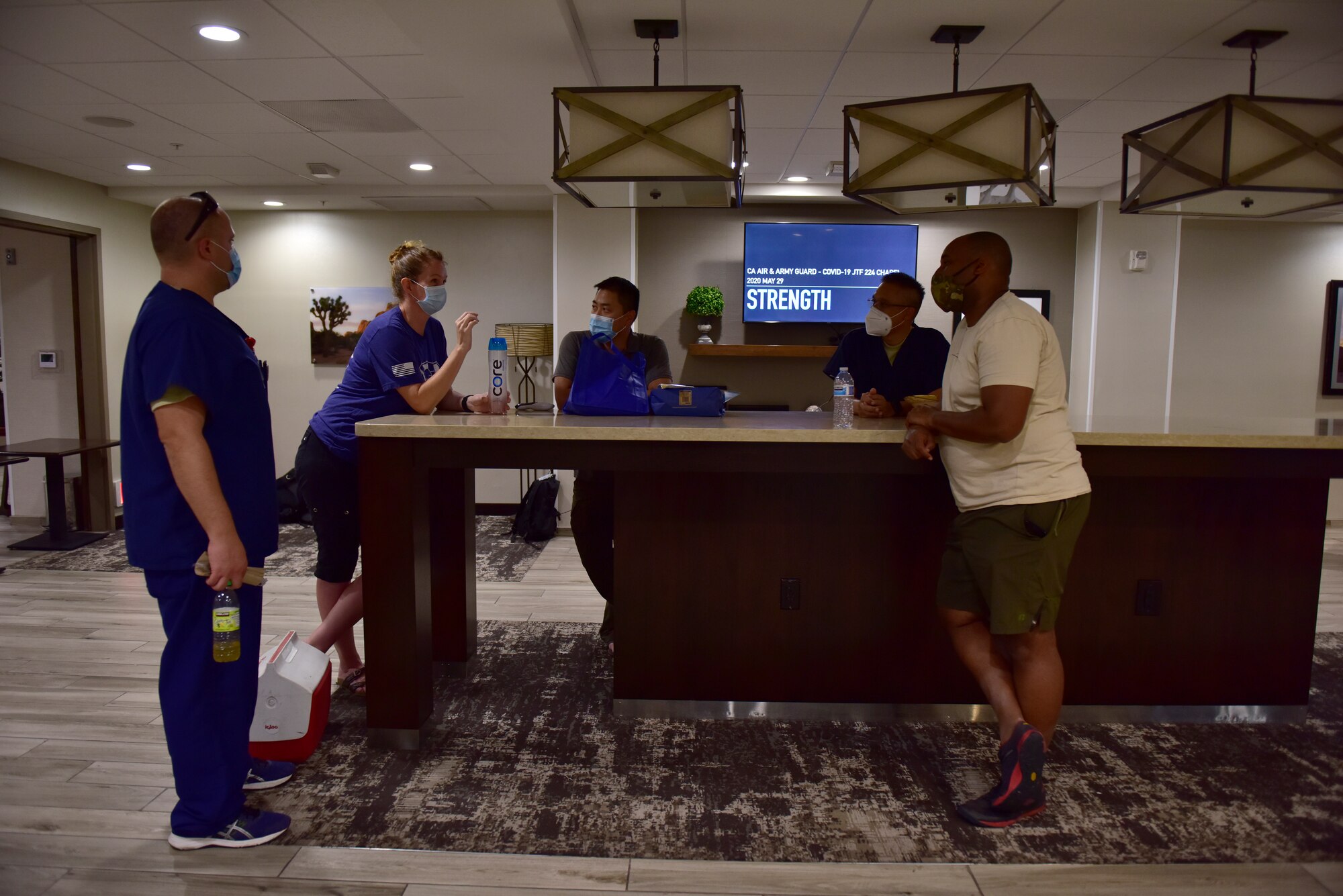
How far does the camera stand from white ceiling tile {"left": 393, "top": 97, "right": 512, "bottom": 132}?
13.0 feet

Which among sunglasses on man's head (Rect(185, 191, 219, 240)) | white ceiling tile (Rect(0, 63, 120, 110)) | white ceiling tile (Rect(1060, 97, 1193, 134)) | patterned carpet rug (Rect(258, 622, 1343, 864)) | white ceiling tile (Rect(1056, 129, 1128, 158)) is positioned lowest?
patterned carpet rug (Rect(258, 622, 1343, 864))

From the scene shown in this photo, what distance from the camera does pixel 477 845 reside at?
2.10 meters

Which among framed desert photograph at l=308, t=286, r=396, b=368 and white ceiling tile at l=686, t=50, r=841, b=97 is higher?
white ceiling tile at l=686, t=50, r=841, b=97

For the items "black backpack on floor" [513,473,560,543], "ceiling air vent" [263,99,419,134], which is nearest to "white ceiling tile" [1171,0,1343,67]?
"ceiling air vent" [263,99,419,134]

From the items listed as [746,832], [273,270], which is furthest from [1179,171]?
[273,270]

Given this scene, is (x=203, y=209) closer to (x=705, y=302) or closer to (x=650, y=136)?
(x=650, y=136)

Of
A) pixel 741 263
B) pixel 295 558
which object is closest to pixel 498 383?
pixel 295 558

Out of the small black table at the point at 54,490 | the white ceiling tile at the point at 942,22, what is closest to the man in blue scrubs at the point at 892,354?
the white ceiling tile at the point at 942,22

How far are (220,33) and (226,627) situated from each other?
2.46 meters

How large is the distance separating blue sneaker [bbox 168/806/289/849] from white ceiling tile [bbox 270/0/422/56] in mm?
2596

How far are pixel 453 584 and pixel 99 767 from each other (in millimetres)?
1219

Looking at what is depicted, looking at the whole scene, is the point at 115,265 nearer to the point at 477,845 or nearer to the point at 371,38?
the point at 371,38

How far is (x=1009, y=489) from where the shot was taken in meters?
2.23

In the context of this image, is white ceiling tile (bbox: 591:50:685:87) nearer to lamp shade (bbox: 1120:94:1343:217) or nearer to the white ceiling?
the white ceiling
